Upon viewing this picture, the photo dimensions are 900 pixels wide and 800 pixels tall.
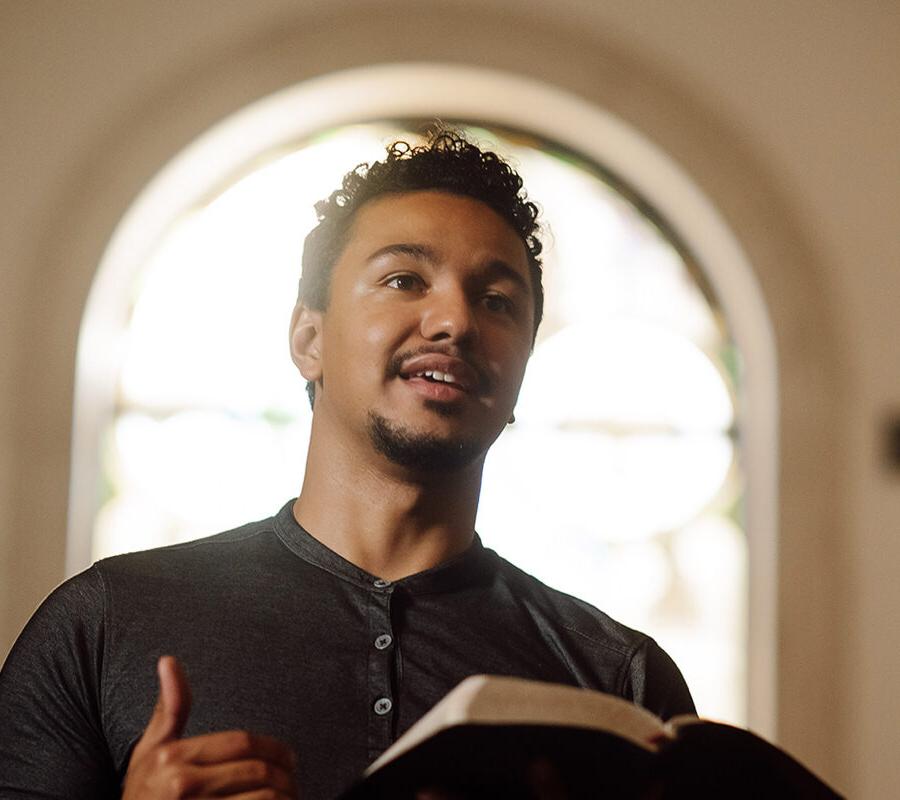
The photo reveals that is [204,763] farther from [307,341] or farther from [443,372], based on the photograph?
[307,341]

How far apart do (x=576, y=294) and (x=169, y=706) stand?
117 inches

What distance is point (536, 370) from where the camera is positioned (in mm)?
4055

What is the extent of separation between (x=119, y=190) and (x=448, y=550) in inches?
92.8

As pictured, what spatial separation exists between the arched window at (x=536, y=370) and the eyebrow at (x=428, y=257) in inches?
82.0

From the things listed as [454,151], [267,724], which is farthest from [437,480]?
[454,151]

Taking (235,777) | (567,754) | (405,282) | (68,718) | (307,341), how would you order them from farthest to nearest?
1. (307,341)
2. (405,282)
3. (68,718)
4. (235,777)
5. (567,754)

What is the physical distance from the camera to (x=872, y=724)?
11.8 ft

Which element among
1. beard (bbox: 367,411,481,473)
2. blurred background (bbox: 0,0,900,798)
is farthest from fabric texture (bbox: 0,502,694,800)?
blurred background (bbox: 0,0,900,798)

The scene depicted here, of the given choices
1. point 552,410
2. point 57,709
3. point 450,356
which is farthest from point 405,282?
point 552,410

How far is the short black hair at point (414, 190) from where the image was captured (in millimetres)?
1938

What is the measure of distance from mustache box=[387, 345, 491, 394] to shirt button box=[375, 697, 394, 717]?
16.8 inches

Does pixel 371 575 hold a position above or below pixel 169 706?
above

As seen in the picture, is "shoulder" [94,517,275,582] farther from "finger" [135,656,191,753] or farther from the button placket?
"finger" [135,656,191,753]

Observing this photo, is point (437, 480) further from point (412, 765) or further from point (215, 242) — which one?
point (215, 242)
